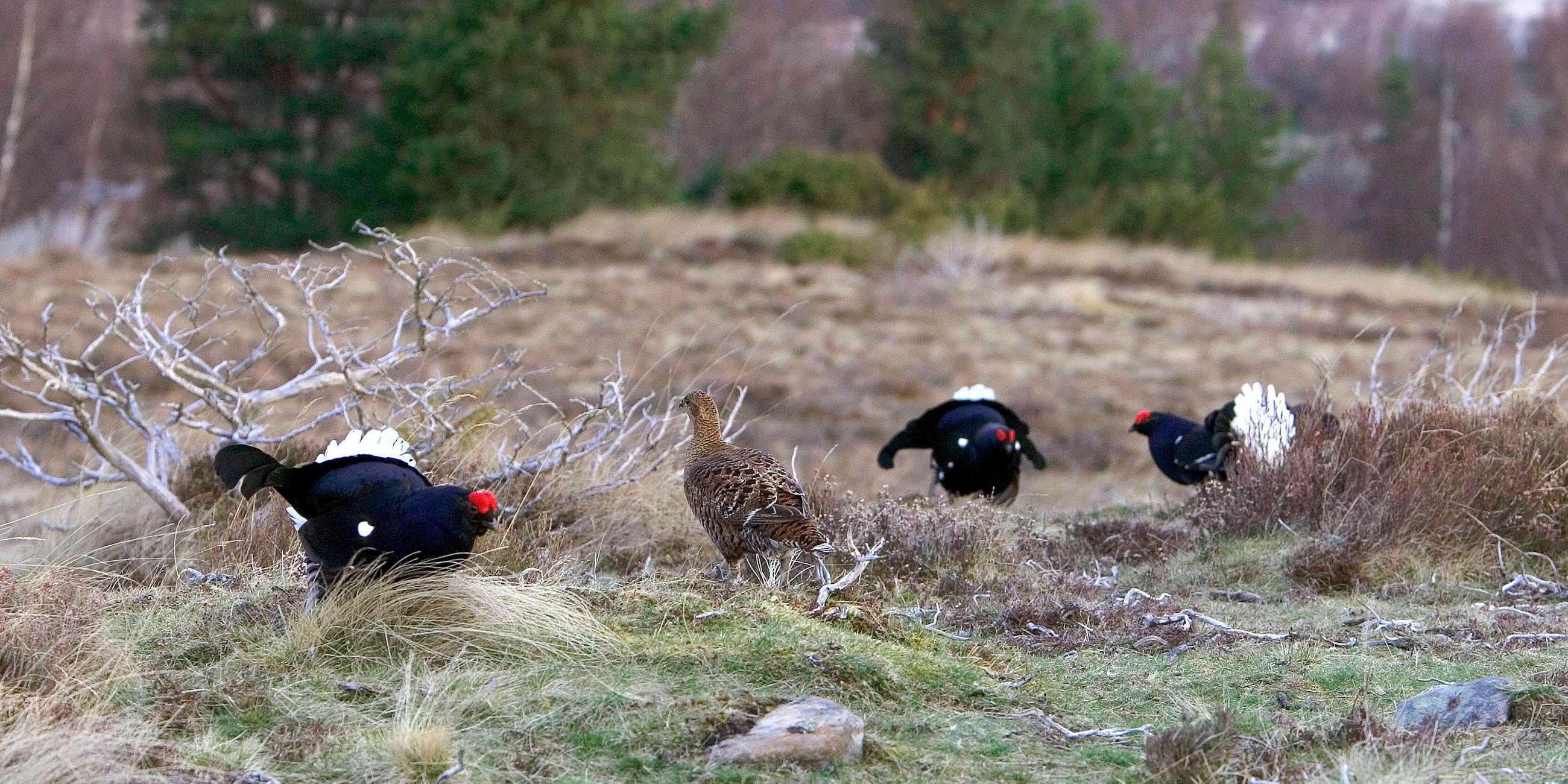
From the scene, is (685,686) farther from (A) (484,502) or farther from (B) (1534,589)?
(B) (1534,589)

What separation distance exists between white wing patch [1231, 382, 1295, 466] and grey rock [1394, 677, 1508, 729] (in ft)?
9.94

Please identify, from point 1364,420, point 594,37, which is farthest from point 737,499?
point 594,37

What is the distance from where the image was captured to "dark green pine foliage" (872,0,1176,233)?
1485 inches

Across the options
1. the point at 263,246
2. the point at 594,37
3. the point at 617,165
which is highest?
the point at 594,37

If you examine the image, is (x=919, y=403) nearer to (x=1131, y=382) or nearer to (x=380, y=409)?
(x=1131, y=382)

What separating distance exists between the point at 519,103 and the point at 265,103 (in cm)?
A: 665

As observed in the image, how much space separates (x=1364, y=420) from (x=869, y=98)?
34.7 meters

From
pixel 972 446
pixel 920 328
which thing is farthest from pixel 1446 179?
pixel 972 446

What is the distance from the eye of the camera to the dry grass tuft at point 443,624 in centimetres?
464

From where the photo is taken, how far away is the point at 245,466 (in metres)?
5.30

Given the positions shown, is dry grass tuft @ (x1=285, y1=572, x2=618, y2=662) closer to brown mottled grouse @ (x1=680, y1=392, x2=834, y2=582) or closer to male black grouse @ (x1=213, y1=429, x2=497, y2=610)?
male black grouse @ (x1=213, y1=429, x2=497, y2=610)

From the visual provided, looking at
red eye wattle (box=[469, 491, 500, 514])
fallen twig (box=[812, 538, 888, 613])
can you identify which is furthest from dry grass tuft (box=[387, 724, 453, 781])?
fallen twig (box=[812, 538, 888, 613])

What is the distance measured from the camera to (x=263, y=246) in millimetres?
31922

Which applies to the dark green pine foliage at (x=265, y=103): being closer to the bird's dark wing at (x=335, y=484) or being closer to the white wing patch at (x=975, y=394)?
the white wing patch at (x=975, y=394)
